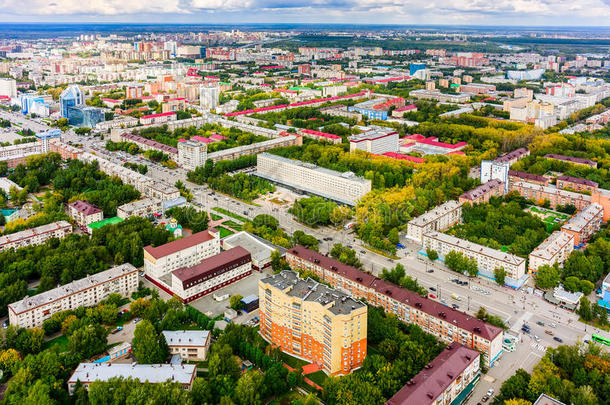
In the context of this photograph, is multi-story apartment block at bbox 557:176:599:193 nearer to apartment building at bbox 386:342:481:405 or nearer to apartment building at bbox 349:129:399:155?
apartment building at bbox 349:129:399:155

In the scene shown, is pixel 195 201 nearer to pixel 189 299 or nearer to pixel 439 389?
pixel 189 299

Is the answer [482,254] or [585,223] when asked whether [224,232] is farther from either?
[585,223]

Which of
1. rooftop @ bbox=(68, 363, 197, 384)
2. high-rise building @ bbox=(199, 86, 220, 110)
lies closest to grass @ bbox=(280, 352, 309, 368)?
rooftop @ bbox=(68, 363, 197, 384)

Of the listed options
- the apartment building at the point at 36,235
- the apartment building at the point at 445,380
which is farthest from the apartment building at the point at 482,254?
the apartment building at the point at 36,235

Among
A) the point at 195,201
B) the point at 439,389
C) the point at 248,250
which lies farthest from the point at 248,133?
the point at 439,389

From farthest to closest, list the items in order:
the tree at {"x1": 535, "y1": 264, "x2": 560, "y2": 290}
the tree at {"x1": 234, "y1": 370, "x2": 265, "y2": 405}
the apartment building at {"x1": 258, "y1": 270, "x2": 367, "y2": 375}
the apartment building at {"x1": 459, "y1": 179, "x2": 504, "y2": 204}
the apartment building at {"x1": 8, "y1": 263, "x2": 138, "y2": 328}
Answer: the apartment building at {"x1": 459, "y1": 179, "x2": 504, "y2": 204}
the tree at {"x1": 535, "y1": 264, "x2": 560, "y2": 290}
the apartment building at {"x1": 8, "y1": 263, "x2": 138, "y2": 328}
the apartment building at {"x1": 258, "y1": 270, "x2": 367, "y2": 375}
the tree at {"x1": 234, "y1": 370, "x2": 265, "y2": 405}

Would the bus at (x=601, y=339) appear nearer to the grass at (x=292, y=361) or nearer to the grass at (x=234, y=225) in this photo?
the grass at (x=292, y=361)

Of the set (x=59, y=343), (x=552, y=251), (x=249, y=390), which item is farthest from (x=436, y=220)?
(x=59, y=343)
